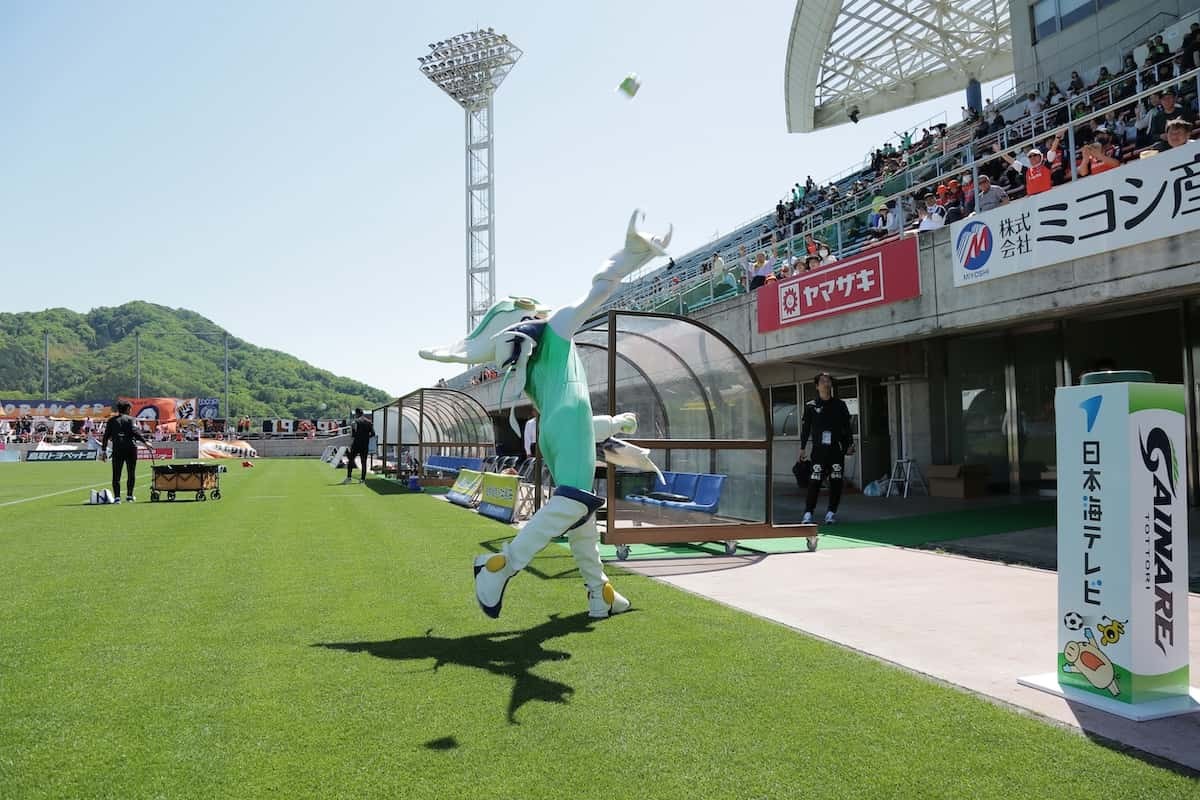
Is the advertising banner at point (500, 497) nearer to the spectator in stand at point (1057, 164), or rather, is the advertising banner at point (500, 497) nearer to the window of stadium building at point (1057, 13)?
the spectator in stand at point (1057, 164)

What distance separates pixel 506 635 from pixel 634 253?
9.17 ft

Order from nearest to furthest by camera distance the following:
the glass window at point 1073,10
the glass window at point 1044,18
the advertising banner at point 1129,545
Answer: the advertising banner at point 1129,545, the glass window at point 1073,10, the glass window at point 1044,18

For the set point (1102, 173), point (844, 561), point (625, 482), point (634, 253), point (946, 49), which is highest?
point (946, 49)

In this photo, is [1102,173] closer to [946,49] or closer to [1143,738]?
[1143,738]

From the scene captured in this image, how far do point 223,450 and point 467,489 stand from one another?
48099 mm

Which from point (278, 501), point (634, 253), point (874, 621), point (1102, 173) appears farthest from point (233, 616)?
point (278, 501)

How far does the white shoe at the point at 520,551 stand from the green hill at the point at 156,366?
359 feet

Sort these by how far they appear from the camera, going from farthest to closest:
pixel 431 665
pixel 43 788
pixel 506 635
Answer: pixel 506 635
pixel 431 665
pixel 43 788

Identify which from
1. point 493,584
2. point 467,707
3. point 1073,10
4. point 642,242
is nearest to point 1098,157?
point 642,242

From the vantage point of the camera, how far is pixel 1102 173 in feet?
28.5

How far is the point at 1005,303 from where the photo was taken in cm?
1012

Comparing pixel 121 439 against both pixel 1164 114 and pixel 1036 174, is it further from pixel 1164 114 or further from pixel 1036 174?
pixel 1164 114

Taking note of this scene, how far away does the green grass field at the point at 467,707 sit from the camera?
292 cm

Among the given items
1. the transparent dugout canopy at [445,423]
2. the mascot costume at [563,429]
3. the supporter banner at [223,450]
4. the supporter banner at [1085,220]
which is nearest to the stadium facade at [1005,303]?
the supporter banner at [1085,220]
